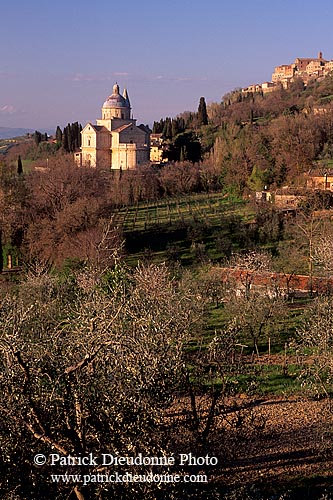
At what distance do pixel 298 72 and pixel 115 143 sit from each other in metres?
79.1

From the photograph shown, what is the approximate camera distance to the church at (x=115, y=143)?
199ft

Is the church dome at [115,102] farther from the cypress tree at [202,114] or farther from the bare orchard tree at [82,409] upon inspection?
the bare orchard tree at [82,409]

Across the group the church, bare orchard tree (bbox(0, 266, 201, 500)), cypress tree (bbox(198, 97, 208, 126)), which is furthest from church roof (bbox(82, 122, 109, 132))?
bare orchard tree (bbox(0, 266, 201, 500))

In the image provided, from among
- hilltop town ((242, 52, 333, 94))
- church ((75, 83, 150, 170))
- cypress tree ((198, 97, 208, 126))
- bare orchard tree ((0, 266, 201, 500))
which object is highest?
hilltop town ((242, 52, 333, 94))

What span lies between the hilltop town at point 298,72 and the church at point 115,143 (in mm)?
54093

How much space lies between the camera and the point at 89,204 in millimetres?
25781

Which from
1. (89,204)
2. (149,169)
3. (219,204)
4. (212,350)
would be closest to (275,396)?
(212,350)

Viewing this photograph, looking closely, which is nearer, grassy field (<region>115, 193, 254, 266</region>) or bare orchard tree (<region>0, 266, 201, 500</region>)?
bare orchard tree (<region>0, 266, 201, 500</region>)

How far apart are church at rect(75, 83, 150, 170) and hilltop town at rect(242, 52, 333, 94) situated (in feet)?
177

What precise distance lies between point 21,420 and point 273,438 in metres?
5.67

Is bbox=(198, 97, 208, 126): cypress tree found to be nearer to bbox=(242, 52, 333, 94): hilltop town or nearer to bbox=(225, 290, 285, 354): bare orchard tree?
bbox=(242, 52, 333, 94): hilltop town

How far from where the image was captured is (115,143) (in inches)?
2462

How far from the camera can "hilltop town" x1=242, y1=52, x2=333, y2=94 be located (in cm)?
11411

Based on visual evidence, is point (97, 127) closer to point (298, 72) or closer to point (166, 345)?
point (166, 345)
